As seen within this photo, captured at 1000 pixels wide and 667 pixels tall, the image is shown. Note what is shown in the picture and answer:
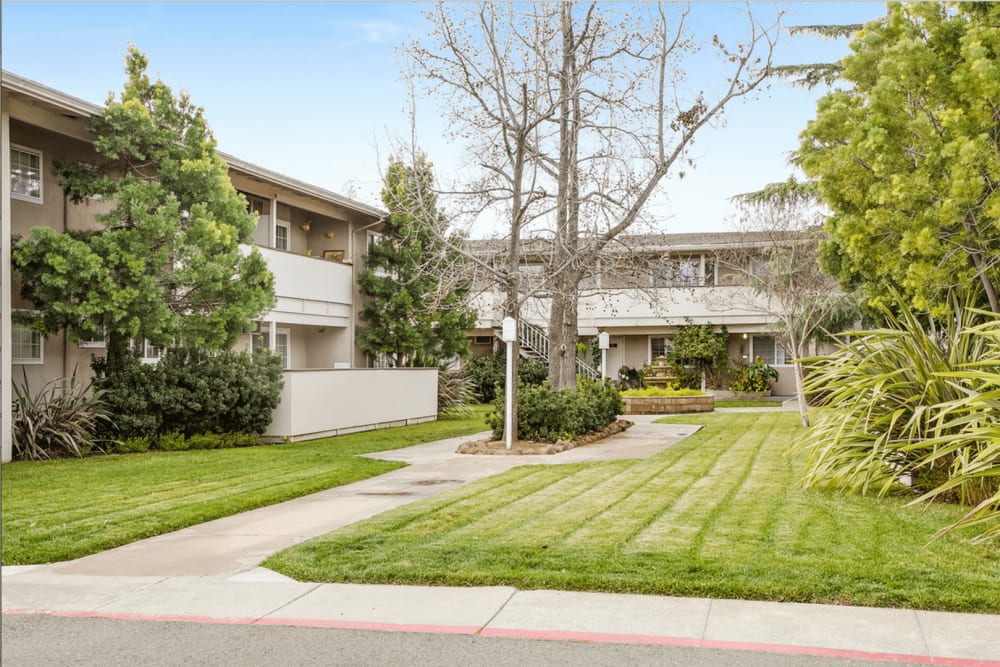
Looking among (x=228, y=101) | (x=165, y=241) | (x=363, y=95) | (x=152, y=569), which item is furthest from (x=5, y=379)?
(x=152, y=569)

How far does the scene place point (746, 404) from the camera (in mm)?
30234

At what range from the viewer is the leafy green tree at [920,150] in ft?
35.2

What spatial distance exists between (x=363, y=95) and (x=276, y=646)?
503 inches

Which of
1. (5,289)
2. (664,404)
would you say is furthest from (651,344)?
(5,289)

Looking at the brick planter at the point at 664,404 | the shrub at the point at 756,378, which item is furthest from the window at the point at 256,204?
the shrub at the point at 756,378

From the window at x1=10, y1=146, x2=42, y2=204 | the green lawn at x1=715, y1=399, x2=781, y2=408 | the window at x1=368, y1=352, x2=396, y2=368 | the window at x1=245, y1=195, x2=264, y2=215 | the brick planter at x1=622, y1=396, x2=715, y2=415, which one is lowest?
the green lawn at x1=715, y1=399, x2=781, y2=408

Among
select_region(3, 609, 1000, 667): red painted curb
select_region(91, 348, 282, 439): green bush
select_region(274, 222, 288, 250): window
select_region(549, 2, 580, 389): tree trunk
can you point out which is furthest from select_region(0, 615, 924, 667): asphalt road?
select_region(274, 222, 288, 250): window

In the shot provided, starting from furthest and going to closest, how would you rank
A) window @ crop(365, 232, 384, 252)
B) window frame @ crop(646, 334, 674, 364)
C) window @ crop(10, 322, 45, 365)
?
window frame @ crop(646, 334, 674, 364) < window @ crop(365, 232, 384, 252) < window @ crop(10, 322, 45, 365)

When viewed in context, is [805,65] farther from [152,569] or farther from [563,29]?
[152,569]

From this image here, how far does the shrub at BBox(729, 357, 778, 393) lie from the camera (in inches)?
1297

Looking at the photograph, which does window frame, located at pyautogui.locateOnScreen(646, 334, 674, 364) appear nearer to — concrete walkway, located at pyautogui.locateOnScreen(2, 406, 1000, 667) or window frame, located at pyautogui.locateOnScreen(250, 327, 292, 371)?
window frame, located at pyautogui.locateOnScreen(250, 327, 292, 371)

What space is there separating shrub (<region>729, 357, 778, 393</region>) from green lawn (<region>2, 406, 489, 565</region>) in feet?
61.4

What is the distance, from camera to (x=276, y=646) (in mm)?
5434

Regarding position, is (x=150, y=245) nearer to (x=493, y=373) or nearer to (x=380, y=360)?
(x=380, y=360)
